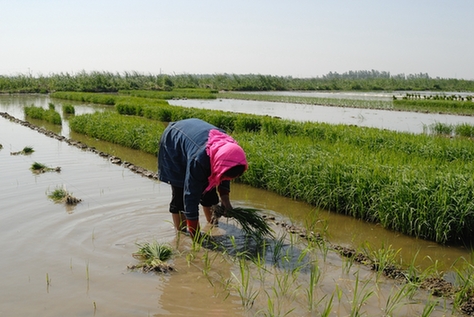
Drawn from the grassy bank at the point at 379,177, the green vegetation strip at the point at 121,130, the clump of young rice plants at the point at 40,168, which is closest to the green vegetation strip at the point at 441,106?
the grassy bank at the point at 379,177

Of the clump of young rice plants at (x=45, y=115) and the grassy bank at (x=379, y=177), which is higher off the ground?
the clump of young rice plants at (x=45, y=115)

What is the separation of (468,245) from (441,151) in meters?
3.87

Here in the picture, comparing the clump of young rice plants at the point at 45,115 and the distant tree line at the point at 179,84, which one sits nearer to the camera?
the clump of young rice plants at the point at 45,115

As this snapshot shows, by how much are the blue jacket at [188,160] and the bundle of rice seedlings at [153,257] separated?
446mm

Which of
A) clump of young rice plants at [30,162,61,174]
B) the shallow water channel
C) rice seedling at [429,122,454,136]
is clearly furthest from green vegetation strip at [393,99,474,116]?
clump of young rice plants at [30,162,61,174]

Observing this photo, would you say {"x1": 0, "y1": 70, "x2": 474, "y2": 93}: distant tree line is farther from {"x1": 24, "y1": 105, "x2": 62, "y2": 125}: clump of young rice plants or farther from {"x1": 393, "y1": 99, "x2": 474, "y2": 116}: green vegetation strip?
{"x1": 393, "y1": 99, "x2": 474, "y2": 116}: green vegetation strip

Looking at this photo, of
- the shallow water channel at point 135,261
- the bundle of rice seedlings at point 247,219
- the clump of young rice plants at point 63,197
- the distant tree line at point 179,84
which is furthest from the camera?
the distant tree line at point 179,84

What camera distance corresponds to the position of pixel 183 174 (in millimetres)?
4402

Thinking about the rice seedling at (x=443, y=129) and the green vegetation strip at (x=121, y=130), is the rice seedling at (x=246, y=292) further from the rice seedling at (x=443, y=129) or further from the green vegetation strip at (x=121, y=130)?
the rice seedling at (x=443, y=129)

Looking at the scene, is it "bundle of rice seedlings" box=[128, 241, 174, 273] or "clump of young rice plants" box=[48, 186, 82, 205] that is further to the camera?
"clump of young rice plants" box=[48, 186, 82, 205]

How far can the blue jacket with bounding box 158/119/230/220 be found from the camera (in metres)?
3.92

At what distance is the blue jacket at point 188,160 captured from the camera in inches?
154

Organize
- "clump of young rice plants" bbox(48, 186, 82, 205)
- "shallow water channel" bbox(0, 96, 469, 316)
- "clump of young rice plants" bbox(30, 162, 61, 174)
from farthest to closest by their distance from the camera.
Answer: "clump of young rice plants" bbox(30, 162, 61, 174) < "clump of young rice plants" bbox(48, 186, 82, 205) < "shallow water channel" bbox(0, 96, 469, 316)

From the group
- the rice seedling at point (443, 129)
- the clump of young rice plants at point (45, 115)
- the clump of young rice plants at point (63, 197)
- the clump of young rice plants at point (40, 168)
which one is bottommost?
the clump of young rice plants at point (63, 197)
